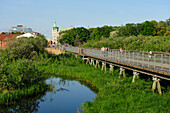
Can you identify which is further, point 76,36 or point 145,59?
point 76,36

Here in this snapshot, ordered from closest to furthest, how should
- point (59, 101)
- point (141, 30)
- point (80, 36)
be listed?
point (59, 101)
point (141, 30)
point (80, 36)

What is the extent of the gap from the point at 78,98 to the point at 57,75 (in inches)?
421

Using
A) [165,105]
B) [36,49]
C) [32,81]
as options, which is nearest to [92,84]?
[32,81]

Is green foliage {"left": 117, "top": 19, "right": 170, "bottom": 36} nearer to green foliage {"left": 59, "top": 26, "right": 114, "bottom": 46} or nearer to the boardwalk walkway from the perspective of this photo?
green foliage {"left": 59, "top": 26, "right": 114, "bottom": 46}

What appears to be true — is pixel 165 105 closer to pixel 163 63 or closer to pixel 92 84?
pixel 163 63

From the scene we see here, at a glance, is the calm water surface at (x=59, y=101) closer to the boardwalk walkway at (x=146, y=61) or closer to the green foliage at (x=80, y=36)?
the boardwalk walkway at (x=146, y=61)

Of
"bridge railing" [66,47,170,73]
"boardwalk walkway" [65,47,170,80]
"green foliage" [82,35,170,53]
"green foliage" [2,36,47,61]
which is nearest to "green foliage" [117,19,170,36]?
"green foliage" [82,35,170,53]

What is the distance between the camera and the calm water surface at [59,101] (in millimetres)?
15930

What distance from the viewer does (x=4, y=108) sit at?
15578mm

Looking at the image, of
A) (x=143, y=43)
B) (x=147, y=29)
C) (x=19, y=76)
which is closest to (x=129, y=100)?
(x=19, y=76)

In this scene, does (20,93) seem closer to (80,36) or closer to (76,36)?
(76,36)

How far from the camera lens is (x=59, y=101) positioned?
58.6 feet

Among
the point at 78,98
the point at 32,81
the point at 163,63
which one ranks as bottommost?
the point at 78,98

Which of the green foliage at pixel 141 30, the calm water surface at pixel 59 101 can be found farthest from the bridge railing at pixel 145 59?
the green foliage at pixel 141 30
